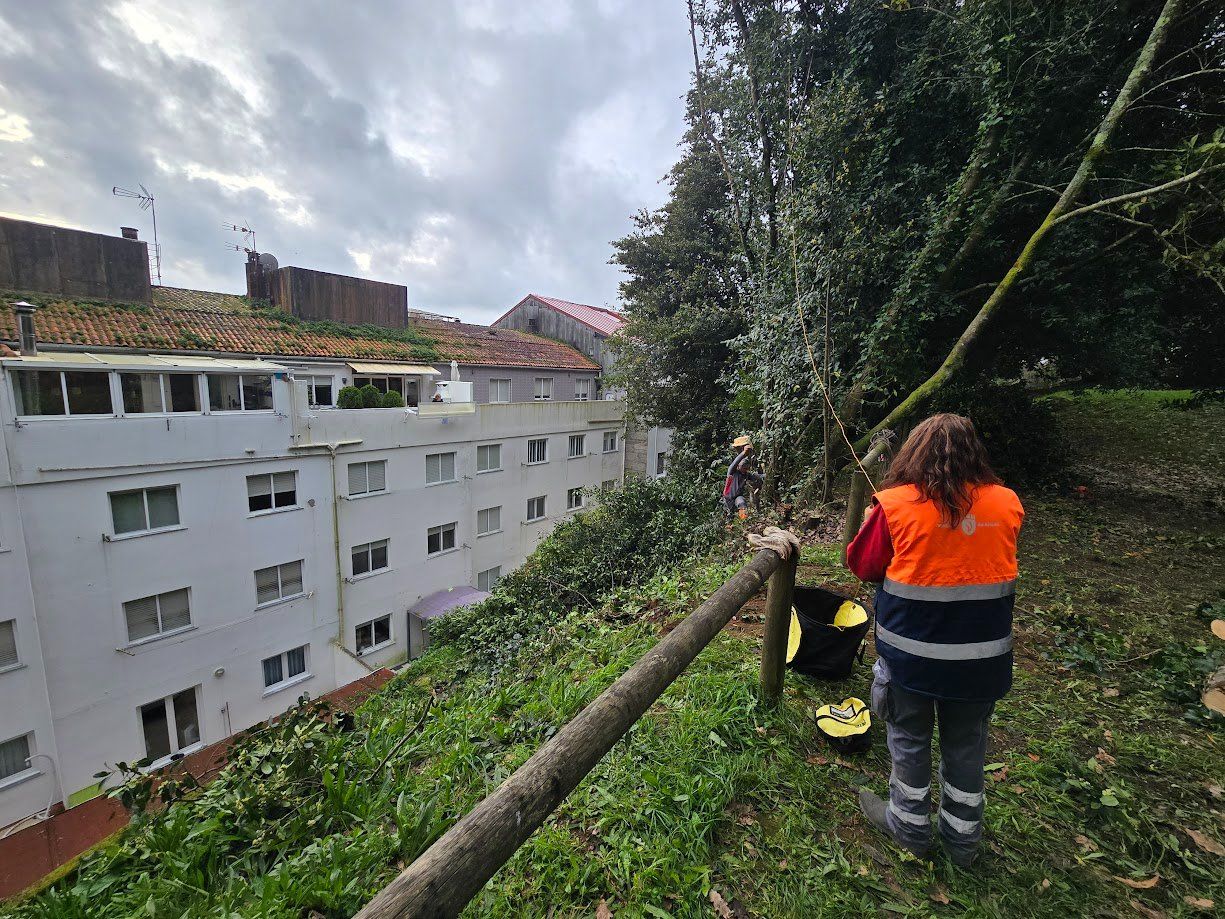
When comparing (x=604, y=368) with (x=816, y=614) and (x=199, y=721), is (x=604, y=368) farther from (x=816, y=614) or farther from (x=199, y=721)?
(x=816, y=614)

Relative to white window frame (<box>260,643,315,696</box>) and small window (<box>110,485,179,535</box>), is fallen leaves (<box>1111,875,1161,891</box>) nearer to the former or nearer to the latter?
small window (<box>110,485,179,535</box>)

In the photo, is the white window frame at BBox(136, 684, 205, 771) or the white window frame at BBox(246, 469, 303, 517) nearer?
the white window frame at BBox(136, 684, 205, 771)

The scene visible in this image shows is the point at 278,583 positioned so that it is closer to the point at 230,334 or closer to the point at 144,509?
the point at 144,509

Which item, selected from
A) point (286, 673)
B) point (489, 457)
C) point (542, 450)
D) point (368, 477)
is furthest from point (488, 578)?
point (286, 673)

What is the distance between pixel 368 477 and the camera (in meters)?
15.8

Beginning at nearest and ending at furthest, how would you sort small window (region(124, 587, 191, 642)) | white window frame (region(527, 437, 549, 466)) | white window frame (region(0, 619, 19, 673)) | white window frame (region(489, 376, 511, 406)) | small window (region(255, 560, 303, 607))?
white window frame (region(0, 619, 19, 673)) → small window (region(124, 587, 191, 642)) → small window (region(255, 560, 303, 607)) → white window frame (region(527, 437, 549, 466)) → white window frame (region(489, 376, 511, 406))

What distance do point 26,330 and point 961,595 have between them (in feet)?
57.4

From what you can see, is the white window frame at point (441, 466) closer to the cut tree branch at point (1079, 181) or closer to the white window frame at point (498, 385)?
the white window frame at point (498, 385)

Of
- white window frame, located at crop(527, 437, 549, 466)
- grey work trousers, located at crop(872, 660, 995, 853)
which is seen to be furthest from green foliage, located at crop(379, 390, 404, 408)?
grey work trousers, located at crop(872, 660, 995, 853)

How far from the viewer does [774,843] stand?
8.09 feet

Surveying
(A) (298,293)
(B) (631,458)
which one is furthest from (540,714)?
(B) (631,458)

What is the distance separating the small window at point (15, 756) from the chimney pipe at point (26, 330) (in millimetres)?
8071

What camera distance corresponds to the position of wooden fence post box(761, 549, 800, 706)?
3188 mm

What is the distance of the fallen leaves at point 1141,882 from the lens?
229cm
